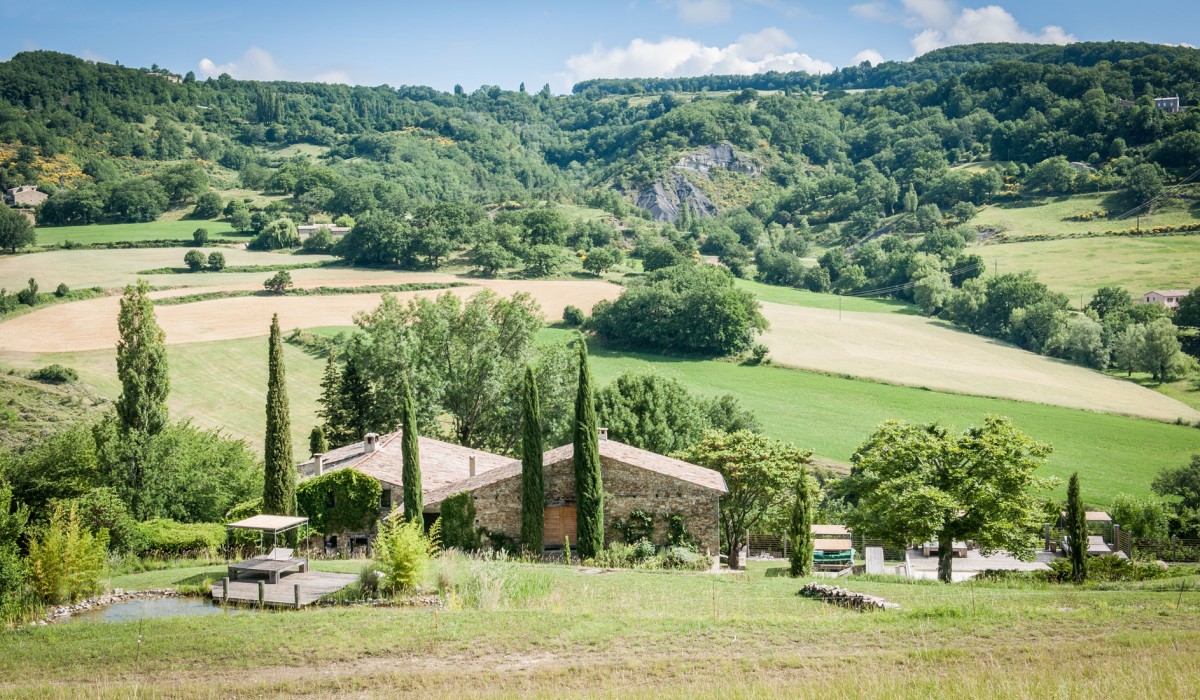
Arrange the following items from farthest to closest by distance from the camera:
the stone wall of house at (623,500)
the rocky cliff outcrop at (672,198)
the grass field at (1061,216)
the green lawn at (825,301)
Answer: the rocky cliff outcrop at (672,198) < the grass field at (1061,216) < the green lawn at (825,301) < the stone wall of house at (623,500)

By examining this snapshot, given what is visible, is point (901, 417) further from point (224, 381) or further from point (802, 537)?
point (224, 381)

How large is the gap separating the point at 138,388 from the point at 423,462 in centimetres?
1069

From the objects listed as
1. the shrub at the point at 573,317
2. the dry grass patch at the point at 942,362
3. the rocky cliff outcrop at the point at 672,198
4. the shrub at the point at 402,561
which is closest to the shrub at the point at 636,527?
the shrub at the point at 402,561

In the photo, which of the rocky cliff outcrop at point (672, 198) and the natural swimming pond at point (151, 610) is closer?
the natural swimming pond at point (151, 610)

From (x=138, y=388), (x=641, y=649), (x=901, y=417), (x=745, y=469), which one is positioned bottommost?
(x=901, y=417)

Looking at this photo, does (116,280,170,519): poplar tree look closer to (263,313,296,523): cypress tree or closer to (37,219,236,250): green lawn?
(263,313,296,523): cypress tree

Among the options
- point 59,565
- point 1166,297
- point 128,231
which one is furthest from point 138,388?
point 1166,297

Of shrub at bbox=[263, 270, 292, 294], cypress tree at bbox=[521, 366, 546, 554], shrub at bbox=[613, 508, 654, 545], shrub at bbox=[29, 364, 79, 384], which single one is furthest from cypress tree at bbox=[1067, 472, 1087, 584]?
shrub at bbox=[263, 270, 292, 294]

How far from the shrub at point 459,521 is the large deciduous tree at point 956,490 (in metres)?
12.6

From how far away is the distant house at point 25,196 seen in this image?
100125mm

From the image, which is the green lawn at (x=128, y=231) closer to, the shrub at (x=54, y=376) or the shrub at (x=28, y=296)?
the shrub at (x=28, y=296)

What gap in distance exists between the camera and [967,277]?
4038 inches

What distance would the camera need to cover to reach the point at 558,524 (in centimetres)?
2945

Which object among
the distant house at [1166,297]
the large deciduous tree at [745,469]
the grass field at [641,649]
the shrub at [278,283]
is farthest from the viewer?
the distant house at [1166,297]
